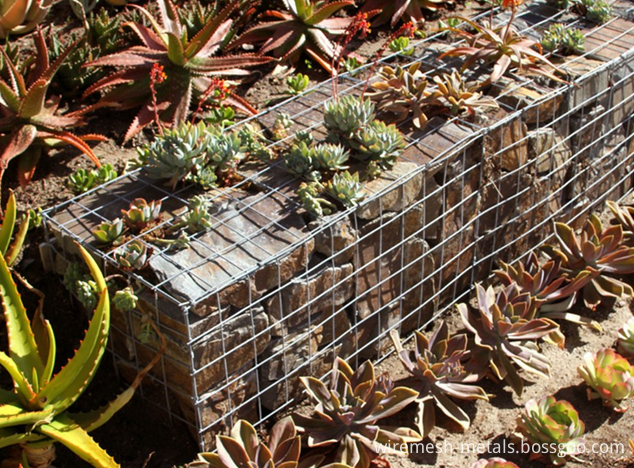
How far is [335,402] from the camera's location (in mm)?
2764

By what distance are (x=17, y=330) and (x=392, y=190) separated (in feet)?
4.62

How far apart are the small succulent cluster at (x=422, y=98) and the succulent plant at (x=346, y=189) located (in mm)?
576

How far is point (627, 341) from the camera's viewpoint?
3318 millimetres

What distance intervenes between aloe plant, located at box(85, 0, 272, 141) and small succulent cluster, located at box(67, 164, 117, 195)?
0.32 metres

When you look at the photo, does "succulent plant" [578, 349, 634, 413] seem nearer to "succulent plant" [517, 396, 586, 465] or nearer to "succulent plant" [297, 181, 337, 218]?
"succulent plant" [517, 396, 586, 465]

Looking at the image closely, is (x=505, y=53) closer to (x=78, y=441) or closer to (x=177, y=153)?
(x=177, y=153)

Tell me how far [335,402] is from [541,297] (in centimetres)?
116

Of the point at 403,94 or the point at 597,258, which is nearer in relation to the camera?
the point at 403,94

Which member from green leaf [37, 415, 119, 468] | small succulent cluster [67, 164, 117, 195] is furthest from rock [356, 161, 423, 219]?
green leaf [37, 415, 119, 468]

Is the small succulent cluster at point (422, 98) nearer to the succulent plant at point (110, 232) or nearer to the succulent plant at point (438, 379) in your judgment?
the succulent plant at point (438, 379)

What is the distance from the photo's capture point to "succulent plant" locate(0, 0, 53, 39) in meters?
3.74

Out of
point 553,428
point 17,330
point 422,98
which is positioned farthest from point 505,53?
point 17,330

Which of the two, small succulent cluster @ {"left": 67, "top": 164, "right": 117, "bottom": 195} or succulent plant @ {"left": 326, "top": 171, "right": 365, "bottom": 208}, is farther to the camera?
small succulent cluster @ {"left": 67, "top": 164, "right": 117, "bottom": 195}

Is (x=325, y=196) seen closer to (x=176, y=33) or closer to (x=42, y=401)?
(x=42, y=401)
